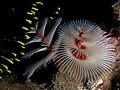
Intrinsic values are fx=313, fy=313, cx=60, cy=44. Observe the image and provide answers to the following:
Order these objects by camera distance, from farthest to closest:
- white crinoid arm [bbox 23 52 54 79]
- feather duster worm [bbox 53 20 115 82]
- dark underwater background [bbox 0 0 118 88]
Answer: white crinoid arm [bbox 23 52 54 79] < feather duster worm [bbox 53 20 115 82] < dark underwater background [bbox 0 0 118 88]

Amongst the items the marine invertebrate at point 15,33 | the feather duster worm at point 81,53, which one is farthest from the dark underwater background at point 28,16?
the feather duster worm at point 81,53

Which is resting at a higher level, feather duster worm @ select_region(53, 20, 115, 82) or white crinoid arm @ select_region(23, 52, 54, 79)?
feather duster worm @ select_region(53, 20, 115, 82)

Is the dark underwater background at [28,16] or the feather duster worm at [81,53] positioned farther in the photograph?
the feather duster worm at [81,53]

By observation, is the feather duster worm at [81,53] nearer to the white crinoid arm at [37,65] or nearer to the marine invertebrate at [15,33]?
the white crinoid arm at [37,65]

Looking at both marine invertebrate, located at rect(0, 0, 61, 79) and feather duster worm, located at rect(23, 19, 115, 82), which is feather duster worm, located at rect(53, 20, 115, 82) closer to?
feather duster worm, located at rect(23, 19, 115, 82)

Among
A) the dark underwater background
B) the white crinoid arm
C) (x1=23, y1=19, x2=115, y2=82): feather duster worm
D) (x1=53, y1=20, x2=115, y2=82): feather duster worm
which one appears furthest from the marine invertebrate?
(x1=53, y1=20, x2=115, y2=82): feather duster worm

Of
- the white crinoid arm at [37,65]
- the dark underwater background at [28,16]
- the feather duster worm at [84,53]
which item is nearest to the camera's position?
the dark underwater background at [28,16]

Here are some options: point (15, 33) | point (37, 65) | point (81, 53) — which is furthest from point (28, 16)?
point (81, 53)

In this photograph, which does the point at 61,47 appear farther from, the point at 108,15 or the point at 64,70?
the point at 108,15
